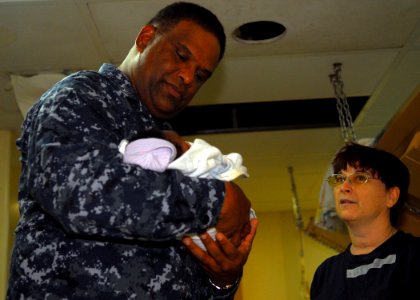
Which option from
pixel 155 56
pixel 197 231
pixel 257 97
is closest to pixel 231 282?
pixel 197 231

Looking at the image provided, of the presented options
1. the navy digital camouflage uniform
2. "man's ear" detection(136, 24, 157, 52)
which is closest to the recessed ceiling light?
"man's ear" detection(136, 24, 157, 52)

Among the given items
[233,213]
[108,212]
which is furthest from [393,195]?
[108,212]

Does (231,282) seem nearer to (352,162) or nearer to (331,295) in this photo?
(331,295)

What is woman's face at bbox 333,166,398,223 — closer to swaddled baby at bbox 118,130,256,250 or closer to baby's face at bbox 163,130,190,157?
swaddled baby at bbox 118,130,256,250

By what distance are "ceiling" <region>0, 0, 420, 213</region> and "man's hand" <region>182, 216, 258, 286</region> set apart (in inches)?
54.4

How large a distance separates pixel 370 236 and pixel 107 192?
4.38ft

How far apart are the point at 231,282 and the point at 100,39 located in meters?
1.59

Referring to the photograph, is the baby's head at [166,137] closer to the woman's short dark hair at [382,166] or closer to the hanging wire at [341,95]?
the woman's short dark hair at [382,166]

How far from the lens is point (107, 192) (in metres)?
0.79

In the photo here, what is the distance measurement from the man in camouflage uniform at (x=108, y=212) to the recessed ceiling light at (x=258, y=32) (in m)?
1.24

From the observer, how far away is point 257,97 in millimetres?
3119

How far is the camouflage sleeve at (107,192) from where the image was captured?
0.79 metres

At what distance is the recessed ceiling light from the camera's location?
238 centimetres

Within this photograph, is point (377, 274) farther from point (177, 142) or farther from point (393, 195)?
point (177, 142)
